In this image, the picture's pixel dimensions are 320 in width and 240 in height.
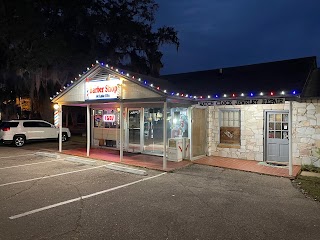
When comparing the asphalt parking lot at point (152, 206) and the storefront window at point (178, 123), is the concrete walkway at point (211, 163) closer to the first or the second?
the asphalt parking lot at point (152, 206)

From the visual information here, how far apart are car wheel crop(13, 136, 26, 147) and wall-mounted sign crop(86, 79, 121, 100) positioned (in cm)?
701

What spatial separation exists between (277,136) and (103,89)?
7937 mm

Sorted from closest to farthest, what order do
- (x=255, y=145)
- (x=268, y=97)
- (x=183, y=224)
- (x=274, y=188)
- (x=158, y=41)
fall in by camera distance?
(x=183, y=224) < (x=274, y=188) < (x=268, y=97) < (x=255, y=145) < (x=158, y=41)

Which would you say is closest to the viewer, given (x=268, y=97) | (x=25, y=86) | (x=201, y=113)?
(x=268, y=97)

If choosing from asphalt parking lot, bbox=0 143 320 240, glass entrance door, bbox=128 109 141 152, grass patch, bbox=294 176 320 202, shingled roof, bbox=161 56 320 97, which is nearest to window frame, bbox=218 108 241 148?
shingled roof, bbox=161 56 320 97

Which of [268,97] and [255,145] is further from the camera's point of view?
[255,145]

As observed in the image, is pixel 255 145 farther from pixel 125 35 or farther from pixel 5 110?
pixel 5 110

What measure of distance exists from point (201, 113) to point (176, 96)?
8.42ft

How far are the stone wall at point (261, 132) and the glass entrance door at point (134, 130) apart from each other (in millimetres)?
3702

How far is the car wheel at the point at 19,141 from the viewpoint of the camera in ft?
53.1

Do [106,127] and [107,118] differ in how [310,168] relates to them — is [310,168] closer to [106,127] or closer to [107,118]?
[107,118]

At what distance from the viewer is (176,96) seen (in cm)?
1013

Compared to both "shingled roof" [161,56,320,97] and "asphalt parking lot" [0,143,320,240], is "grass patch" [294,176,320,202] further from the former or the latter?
"shingled roof" [161,56,320,97]

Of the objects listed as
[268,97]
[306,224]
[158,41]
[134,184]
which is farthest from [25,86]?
[306,224]
